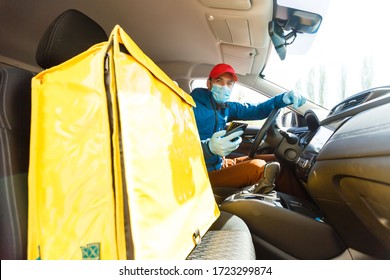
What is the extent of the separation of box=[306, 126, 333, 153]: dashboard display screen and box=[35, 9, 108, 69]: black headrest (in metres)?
0.91

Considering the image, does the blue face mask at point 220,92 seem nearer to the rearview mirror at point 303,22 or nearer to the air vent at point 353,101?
the rearview mirror at point 303,22

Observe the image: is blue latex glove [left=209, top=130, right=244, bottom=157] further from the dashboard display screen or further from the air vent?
the air vent

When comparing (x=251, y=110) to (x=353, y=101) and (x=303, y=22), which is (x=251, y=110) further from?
(x=353, y=101)

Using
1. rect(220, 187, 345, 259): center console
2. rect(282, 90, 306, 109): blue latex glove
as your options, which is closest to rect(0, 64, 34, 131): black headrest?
rect(220, 187, 345, 259): center console

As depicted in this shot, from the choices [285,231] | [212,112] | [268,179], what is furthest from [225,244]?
[212,112]

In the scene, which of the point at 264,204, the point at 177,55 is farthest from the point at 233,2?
the point at 264,204

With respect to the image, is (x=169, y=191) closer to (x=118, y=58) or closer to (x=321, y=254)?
(x=118, y=58)

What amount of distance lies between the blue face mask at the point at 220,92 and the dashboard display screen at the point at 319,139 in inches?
21.9

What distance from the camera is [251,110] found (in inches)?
69.9

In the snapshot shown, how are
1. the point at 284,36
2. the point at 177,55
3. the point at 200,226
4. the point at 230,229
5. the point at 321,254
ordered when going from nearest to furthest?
the point at 200,226 < the point at 230,229 < the point at 321,254 < the point at 284,36 < the point at 177,55
